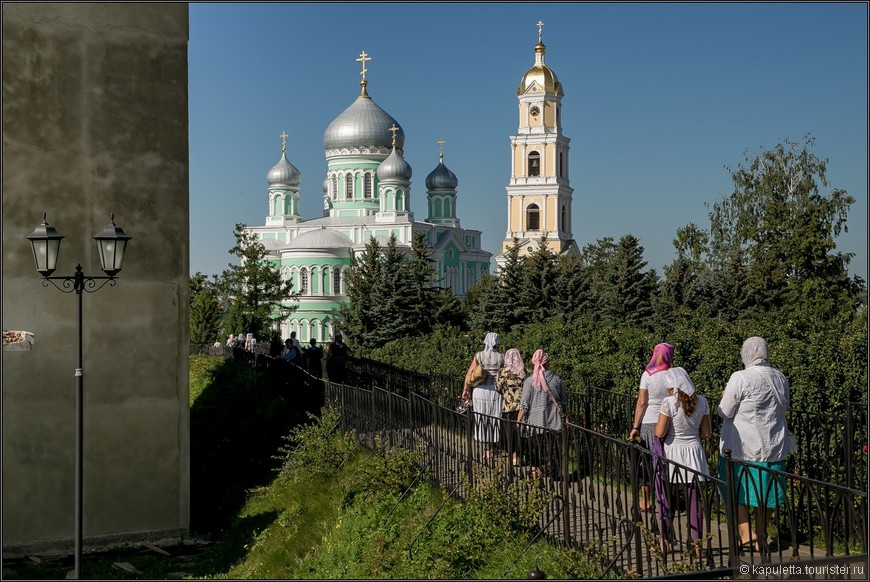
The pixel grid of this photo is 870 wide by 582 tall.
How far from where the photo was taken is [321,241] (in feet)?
268

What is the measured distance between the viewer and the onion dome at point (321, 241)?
81.4 m

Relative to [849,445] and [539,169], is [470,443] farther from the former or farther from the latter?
[539,169]

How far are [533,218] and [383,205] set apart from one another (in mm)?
12001

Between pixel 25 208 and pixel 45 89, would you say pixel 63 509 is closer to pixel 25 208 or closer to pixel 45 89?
pixel 25 208

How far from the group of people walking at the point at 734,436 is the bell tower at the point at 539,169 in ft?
226

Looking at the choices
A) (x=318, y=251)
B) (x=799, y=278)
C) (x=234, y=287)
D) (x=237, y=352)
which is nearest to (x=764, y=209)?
(x=799, y=278)

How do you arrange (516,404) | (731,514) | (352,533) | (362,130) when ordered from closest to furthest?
1. (731,514)
2. (352,533)
3. (516,404)
4. (362,130)

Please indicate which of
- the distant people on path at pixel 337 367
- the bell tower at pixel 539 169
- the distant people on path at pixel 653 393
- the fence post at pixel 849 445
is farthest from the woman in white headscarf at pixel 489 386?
the bell tower at pixel 539 169

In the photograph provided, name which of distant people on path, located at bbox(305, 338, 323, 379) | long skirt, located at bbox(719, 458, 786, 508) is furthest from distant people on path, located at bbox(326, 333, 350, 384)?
long skirt, located at bbox(719, 458, 786, 508)

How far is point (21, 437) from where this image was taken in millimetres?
11430

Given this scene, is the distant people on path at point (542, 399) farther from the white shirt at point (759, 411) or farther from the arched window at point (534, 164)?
the arched window at point (534, 164)

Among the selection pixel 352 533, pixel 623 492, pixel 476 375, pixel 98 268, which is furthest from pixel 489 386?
pixel 98 268

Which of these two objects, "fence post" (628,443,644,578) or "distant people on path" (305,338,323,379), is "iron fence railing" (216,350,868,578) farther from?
"distant people on path" (305,338,323,379)

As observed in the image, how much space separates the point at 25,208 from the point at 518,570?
6.39m
